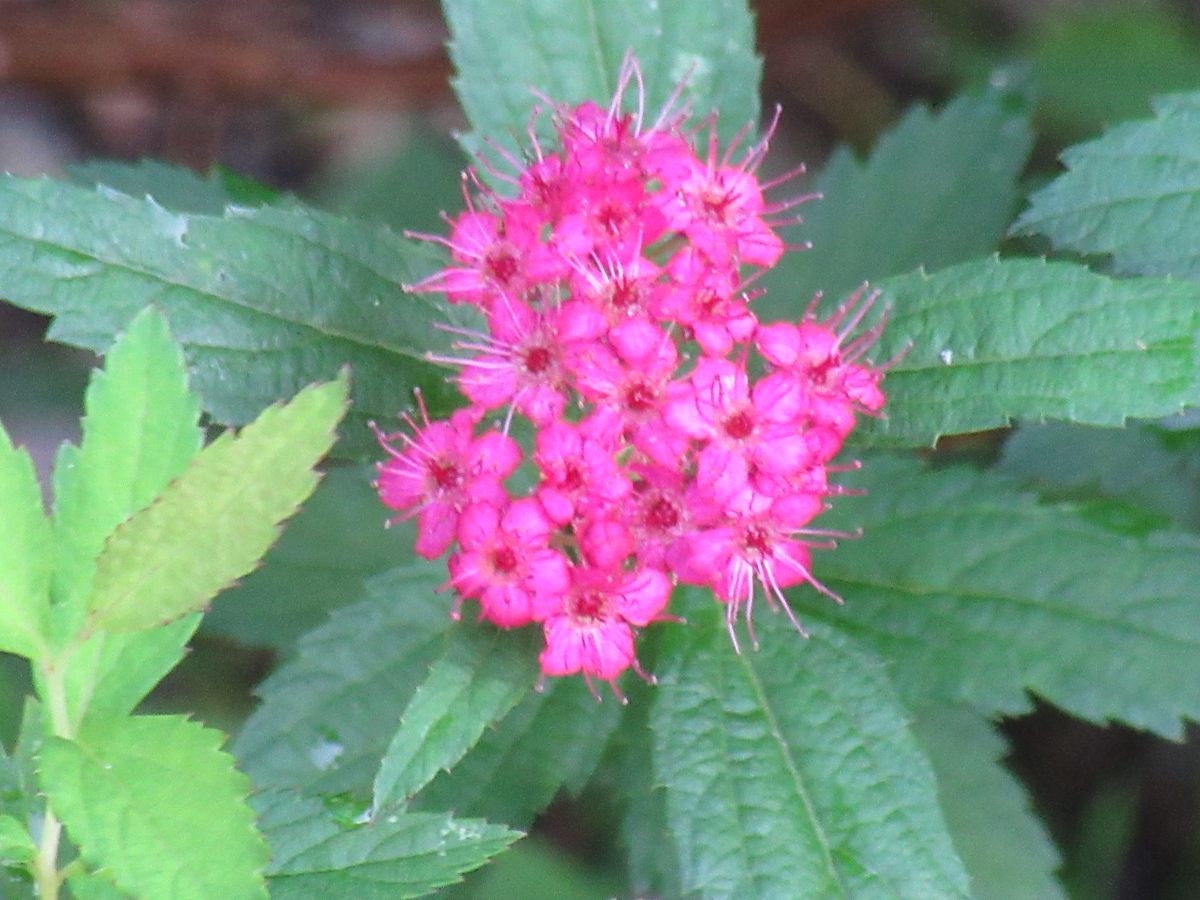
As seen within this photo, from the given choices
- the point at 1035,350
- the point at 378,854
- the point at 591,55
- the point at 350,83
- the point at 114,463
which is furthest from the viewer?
the point at 350,83

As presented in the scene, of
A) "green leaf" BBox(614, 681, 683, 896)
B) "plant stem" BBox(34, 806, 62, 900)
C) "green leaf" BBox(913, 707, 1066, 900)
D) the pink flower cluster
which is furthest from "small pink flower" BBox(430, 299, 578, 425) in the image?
"green leaf" BBox(913, 707, 1066, 900)

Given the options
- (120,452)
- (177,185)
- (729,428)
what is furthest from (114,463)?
(177,185)

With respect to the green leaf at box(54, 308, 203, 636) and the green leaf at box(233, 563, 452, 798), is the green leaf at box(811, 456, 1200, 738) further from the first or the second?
the green leaf at box(54, 308, 203, 636)

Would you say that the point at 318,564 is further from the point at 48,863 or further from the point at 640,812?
the point at 48,863

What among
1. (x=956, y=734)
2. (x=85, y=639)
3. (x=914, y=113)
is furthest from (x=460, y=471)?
(x=914, y=113)

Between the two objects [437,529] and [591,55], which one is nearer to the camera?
[437,529]

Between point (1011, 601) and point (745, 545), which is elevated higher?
point (1011, 601)

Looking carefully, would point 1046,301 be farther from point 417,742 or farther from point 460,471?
point 417,742
